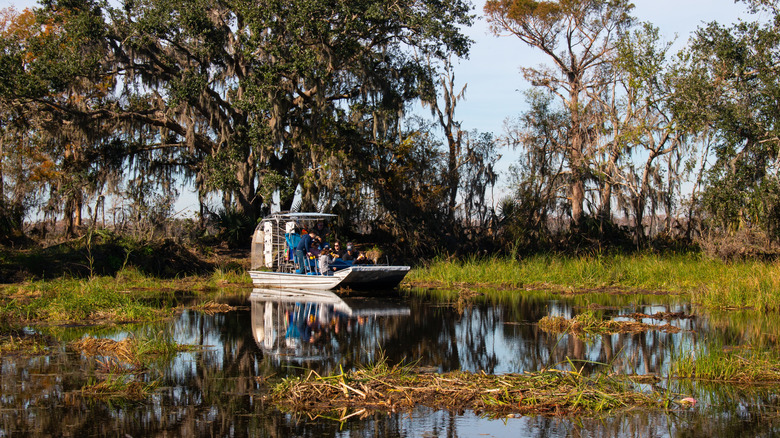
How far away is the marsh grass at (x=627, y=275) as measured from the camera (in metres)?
17.2

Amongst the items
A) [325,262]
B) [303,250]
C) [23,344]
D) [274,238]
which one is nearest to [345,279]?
[325,262]

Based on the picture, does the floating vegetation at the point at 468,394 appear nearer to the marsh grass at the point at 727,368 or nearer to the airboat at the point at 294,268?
the marsh grass at the point at 727,368

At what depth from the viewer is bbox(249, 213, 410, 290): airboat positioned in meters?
20.0

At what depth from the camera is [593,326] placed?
1311cm

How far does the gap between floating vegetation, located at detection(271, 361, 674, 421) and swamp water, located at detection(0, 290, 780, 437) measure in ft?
0.60

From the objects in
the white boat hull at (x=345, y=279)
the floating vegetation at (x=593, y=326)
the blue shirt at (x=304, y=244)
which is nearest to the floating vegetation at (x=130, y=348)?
the floating vegetation at (x=593, y=326)

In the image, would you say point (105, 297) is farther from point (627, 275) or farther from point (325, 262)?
point (627, 275)

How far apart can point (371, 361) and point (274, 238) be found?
560 inches

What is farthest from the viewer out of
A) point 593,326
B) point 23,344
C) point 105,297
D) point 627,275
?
point 627,275

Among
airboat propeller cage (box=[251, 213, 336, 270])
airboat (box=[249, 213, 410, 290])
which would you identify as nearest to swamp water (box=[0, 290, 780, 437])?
airboat (box=[249, 213, 410, 290])

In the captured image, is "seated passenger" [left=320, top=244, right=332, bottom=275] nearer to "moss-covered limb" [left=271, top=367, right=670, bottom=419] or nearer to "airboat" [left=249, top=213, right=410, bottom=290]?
"airboat" [left=249, top=213, right=410, bottom=290]

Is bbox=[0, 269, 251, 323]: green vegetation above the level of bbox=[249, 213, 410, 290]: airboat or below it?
below

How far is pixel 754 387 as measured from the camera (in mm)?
8555

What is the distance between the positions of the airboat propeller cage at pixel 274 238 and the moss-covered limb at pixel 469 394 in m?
14.0
